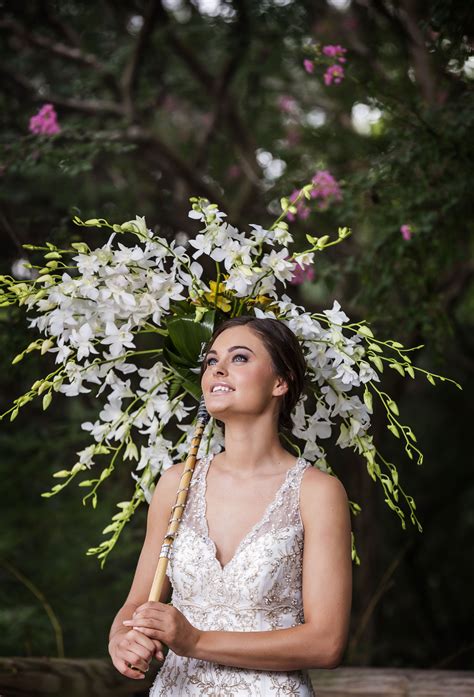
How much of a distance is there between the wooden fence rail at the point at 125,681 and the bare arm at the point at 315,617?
1.22 m

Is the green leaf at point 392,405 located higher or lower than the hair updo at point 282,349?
lower

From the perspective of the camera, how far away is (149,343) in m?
4.91

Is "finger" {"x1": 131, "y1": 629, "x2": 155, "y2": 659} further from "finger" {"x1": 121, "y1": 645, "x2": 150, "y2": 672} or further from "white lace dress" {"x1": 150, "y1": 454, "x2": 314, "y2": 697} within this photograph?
"white lace dress" {"x1": 150, "y1": 454, "x2": 314, "y2": 697}

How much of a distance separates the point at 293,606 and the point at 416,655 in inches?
243

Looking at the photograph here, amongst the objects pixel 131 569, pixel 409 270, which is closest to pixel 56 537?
pixel 131 569

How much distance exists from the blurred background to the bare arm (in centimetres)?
174

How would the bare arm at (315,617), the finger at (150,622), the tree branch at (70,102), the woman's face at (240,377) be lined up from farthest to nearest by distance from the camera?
1. the tree branch at (70,102)
2. the woman's face at (240,377)
3. the bare arm at (315,617)
4. the finger at (150,622)

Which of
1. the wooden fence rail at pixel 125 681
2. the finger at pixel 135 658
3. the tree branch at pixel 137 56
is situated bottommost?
the wooden fence rail at pixel 125 681

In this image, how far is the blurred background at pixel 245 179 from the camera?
12.6 ft

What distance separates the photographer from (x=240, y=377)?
236 cm

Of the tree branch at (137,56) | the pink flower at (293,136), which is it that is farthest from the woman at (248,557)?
the pink flower at (293,136)

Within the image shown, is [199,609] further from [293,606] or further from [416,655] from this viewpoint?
[416,655]

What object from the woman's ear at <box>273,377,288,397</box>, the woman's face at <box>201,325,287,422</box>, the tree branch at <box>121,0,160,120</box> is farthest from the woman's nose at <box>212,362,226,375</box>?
the tree branch at <box>121,0,160,120</box>

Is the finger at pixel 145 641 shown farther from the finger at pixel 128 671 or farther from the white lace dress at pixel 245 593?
the white lace dress at pixel 245 593
